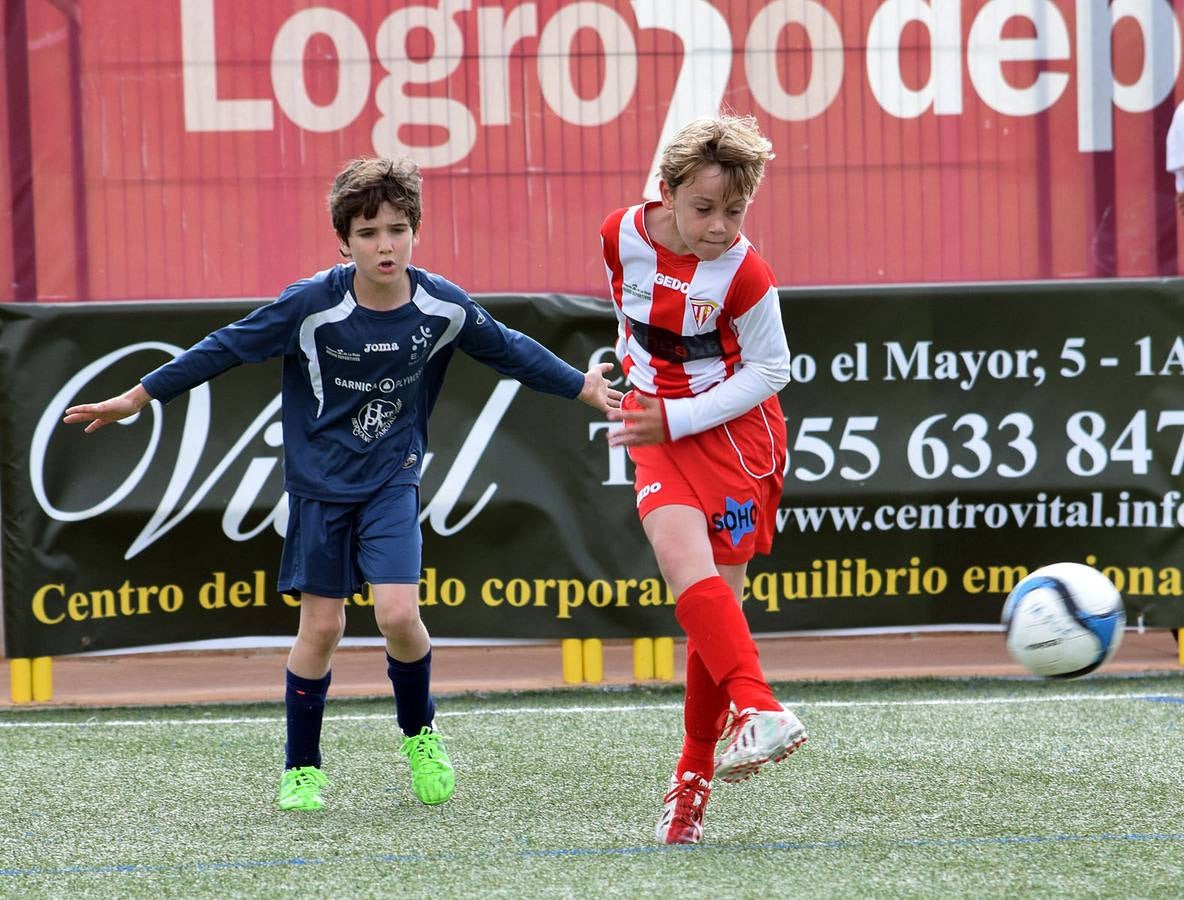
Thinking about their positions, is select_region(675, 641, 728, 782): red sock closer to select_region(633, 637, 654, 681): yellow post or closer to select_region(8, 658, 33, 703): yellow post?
select_region(633, 637, 654, 681): yellow post

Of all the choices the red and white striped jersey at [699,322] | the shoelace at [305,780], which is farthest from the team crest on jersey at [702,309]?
the shoelace at [305,780]

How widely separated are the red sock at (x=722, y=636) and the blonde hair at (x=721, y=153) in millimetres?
877

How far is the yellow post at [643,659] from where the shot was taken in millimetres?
6016

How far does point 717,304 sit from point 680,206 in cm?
24

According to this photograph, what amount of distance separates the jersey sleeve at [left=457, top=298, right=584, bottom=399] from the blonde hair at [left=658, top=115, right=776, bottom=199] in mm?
836

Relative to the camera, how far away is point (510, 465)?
591 centimetres

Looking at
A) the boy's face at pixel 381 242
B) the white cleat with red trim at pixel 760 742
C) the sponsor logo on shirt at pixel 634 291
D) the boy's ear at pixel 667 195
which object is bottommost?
the white cleat with red trim at pixel 760 742

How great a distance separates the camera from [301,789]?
411 centimetres

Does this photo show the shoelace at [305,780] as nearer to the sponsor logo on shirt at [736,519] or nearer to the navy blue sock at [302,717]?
the navy blue sock at [302,717]

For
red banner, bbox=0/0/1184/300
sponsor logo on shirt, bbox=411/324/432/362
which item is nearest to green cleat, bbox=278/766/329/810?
sponsor logo on shirt, bbox=411/324/432/362

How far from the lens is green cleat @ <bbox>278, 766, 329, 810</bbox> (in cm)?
409

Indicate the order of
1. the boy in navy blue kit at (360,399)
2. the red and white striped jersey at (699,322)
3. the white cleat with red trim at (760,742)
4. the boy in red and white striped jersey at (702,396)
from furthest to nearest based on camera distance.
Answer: the boy in navy blue kit at (360,399) < the red and white striped jersey at (699,322) < the boy in red and white striped jersey at (702,396) < the white cleat with red trim at (760,742)

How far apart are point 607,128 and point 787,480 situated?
1.90 m

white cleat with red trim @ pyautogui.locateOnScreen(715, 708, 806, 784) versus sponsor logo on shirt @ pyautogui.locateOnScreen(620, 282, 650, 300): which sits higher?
sponsor logo on shirt @ pyautogui.locateOnScreen(620, 282, 650, 300)
